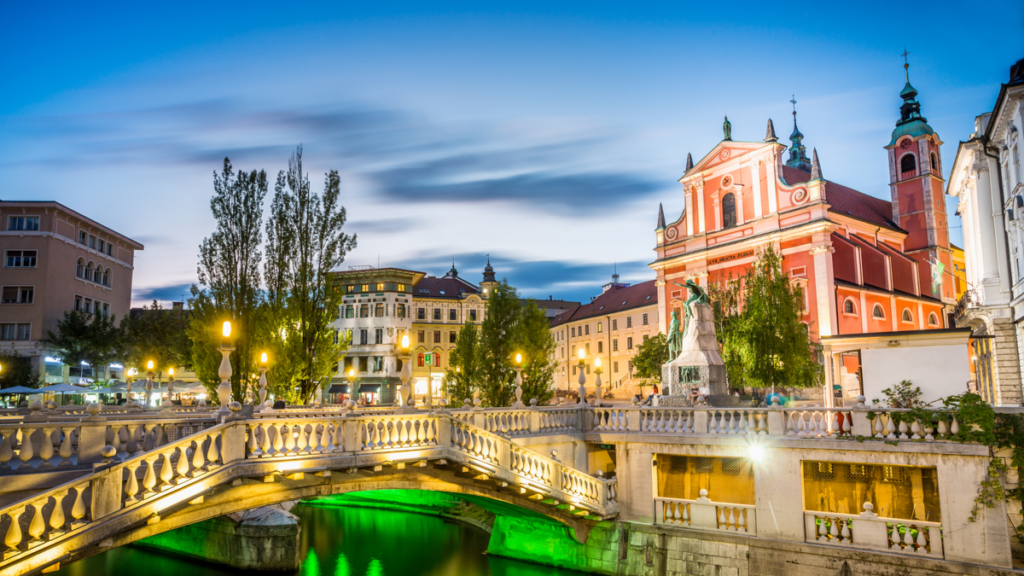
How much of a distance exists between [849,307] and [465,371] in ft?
93.0

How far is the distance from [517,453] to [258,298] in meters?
13.5

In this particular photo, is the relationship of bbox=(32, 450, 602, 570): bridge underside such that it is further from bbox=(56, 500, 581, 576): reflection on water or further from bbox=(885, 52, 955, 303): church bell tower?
bbox=(885, 52, 955, 303): church bell tower

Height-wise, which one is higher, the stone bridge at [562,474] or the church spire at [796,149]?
the church spire at [796,149]

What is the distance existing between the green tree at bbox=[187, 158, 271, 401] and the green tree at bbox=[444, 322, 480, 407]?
1157cm

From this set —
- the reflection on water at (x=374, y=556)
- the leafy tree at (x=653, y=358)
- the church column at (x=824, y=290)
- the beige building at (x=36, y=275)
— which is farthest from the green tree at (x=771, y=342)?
the beige building at (x=36, y=275)

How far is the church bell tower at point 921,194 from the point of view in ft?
189

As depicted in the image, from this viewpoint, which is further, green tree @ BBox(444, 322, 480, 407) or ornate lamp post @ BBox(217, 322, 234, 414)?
green tree @ BBox(444, 322, 480, 407)

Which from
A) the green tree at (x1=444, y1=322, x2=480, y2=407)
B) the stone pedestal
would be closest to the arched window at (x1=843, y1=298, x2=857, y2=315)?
the green tree at (x1=444, y1=322, x2=480, y2=407)

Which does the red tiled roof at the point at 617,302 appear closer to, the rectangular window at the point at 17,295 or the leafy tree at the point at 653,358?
the leafy tree at the point at 653,358

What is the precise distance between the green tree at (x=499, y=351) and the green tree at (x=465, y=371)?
A: 1.85 feet

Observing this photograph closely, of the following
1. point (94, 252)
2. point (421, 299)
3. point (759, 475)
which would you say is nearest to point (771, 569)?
point (759, 475)

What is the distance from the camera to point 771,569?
54.6ft

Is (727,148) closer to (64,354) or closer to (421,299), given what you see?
(421,299)

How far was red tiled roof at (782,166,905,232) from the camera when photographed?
53656mm
